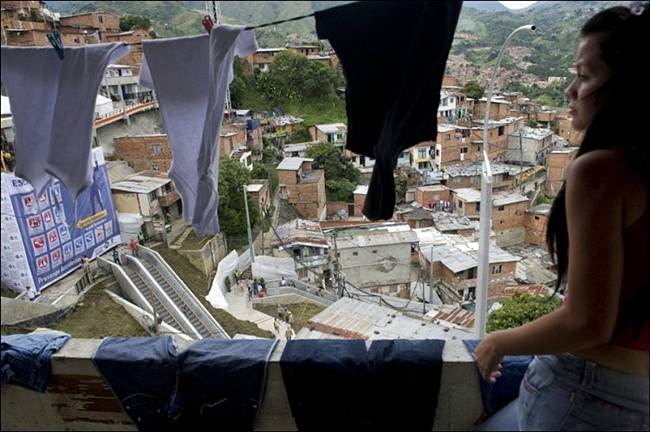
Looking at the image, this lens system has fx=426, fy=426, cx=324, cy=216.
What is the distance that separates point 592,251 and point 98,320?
33.1ft

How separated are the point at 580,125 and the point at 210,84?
4.58 ft

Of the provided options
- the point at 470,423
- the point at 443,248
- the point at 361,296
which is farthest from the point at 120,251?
the point at 470,423

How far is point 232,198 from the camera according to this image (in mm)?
13055

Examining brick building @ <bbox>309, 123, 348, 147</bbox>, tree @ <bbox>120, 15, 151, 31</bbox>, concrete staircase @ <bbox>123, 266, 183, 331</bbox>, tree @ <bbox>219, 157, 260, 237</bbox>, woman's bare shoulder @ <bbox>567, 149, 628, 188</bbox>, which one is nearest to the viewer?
woman's bare shoulder @ <bbox>567, 149, 628, 188</bbox>

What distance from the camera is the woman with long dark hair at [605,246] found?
80cm

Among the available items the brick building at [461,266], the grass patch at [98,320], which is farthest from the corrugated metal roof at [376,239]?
the grass patch at [98,320]

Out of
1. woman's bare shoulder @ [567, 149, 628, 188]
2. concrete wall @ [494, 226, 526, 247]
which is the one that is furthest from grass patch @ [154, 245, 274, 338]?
concrete wall @ [494, 226, 526, 247]

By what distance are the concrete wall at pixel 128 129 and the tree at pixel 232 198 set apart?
160 inches

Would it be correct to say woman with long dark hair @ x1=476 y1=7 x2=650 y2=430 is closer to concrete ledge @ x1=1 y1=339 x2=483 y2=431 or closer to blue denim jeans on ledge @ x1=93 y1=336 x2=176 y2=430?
concrete ledge @ x1=1 y1=339 x2=483 y2=431

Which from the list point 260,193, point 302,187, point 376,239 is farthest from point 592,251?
point 302,187

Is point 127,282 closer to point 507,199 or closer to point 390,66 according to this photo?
point 390,66

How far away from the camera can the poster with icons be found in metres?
7.20

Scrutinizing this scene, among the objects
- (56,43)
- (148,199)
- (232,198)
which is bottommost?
(232,198)

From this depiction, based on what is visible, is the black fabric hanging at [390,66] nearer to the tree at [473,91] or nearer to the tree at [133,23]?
the tree at [133,23]
